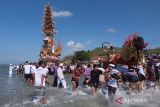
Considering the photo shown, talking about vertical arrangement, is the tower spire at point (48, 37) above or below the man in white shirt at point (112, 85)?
above

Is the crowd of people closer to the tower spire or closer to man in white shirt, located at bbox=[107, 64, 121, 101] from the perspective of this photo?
man in white shirt, located at bbox=[107, 64, 121, 101]

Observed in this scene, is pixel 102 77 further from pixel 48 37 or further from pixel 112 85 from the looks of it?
pixel 48 37

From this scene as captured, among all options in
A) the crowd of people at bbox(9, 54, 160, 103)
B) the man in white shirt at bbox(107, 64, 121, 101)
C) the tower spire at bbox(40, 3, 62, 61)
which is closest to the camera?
the man in white shirt at bbox(107, 64, 121, 101)

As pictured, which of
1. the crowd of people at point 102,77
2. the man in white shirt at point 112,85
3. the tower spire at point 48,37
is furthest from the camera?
the tower spire at point 48,37

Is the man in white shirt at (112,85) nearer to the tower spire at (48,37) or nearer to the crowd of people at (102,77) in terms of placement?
the crowd of people at (102,77)

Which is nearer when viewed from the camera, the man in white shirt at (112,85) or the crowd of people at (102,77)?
the man in white shirt at (112,85)

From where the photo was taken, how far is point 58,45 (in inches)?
2608

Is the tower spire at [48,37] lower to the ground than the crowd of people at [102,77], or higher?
higher

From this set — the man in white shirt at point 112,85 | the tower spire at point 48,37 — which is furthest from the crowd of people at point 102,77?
the tower spire at point 48,37

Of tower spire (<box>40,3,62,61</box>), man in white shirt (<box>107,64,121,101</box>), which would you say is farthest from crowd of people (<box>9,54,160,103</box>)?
tower spire (<box>40,3,62,61</box>)

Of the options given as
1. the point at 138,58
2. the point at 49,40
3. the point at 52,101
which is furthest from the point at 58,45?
the point at 52,101

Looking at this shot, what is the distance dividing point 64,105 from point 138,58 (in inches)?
311

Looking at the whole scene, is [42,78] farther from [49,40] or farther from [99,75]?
[49,40]

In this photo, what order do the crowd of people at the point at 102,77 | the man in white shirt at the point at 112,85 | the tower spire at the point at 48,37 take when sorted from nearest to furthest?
the man in white shirt at the point at 112,85
the crowd of people at the point at 102,77
the tower spire at the point at 48,37
